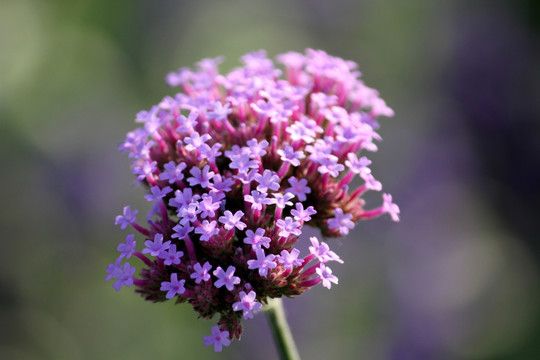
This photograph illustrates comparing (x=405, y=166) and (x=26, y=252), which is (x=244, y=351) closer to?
(x=26, y=252)

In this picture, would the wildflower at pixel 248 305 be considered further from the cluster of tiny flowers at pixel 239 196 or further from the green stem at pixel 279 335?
the green stem at pixel 279 335

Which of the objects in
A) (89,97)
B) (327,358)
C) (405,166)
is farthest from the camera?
(405,166)

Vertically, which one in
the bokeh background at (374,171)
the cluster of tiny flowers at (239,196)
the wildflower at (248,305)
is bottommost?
the wildflower at (248,305)

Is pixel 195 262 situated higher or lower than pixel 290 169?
lower

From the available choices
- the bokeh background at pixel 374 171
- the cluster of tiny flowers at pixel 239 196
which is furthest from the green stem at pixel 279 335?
the bokeh background at pixel 374 171

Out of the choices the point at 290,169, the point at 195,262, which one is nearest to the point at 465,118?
the point at 290,169
